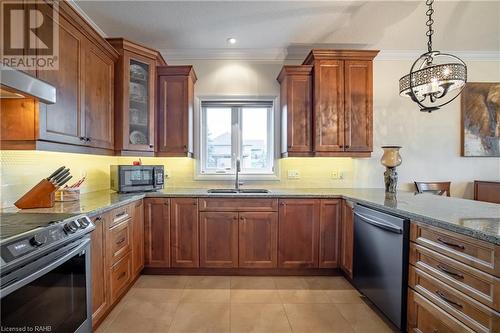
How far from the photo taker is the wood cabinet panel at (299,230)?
2.70 meters

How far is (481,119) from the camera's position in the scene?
3312mm

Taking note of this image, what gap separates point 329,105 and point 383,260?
70.5 inches

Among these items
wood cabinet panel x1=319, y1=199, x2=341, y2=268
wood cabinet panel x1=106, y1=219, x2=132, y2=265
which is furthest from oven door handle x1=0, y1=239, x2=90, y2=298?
wood cabinet panel x1=319, y1=199, x2=341, y2=268

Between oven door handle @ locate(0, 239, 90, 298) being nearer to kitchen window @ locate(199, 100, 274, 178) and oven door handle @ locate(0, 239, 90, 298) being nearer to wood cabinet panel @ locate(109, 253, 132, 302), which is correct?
wood cabinet panel @ locate(109, 253, 132, 302)

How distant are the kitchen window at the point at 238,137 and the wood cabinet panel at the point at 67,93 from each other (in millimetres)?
1583

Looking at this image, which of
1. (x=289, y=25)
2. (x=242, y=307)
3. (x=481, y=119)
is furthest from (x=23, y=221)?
(x=481, y=119)

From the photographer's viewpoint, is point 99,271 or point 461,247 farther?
point 99,271

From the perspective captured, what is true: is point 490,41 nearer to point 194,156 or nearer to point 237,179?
point 237,179

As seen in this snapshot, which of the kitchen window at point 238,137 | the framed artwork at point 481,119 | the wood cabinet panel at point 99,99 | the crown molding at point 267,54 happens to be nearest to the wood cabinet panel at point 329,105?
the crown molding at point 267,54

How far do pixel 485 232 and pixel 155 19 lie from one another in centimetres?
315

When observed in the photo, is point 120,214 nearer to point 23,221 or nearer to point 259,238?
point 23,221

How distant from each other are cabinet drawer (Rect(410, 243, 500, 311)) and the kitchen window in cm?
208

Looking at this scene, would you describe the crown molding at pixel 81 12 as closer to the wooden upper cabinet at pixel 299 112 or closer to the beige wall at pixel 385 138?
the beige wall at pixel 385 138

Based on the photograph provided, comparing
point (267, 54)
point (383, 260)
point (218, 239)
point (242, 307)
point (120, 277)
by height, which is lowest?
point (242, 307)
